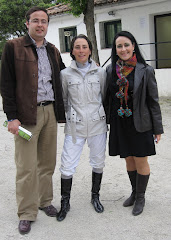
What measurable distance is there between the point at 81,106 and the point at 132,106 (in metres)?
0.49

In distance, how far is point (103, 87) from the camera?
125 inches

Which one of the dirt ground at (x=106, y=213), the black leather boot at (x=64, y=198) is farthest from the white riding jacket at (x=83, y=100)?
the dirt ground at (x=106, y=213)

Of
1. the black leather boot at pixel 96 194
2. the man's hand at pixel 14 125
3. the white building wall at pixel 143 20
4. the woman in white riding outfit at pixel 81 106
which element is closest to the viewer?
the man's hand at pixel 14 125

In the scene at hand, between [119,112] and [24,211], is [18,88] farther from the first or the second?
[24,211]

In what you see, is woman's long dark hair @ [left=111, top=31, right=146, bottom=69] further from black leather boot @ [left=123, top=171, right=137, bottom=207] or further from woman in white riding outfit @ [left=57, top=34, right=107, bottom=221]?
black leather boot @ [left=123, top=171, right=137, bottom=207]

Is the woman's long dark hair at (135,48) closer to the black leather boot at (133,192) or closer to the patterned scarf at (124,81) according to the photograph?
the patterned scarf at (124,81)

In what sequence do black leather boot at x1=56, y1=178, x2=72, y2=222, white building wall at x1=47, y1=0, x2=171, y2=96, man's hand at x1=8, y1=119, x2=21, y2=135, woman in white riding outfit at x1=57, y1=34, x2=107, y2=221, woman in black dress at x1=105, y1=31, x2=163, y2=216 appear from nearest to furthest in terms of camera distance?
1. man's hand at x1=8, y1=119, x2=21, y2=135
2. woman in black dress at x1=105, y1=31, x2=163, y2=216
3. woman in white riding outfit at x1=57, y1=34, x2=107, y2=221
4. black leather boot at x1=56, y1=178, x2=72, y2=222
5. white building wall at x1=47, y1=0, x2=171, y2=96

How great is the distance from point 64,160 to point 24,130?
1.83ft

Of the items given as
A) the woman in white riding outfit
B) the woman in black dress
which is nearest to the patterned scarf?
the woman in black dress

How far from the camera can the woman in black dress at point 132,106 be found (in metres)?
2.95

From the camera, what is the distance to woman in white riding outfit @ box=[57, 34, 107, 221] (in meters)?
3.05

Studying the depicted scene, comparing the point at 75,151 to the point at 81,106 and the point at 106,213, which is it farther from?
the point at 106,213

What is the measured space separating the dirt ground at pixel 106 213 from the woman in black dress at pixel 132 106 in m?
0.23

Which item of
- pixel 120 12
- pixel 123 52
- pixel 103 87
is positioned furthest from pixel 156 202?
pixel 120 12
